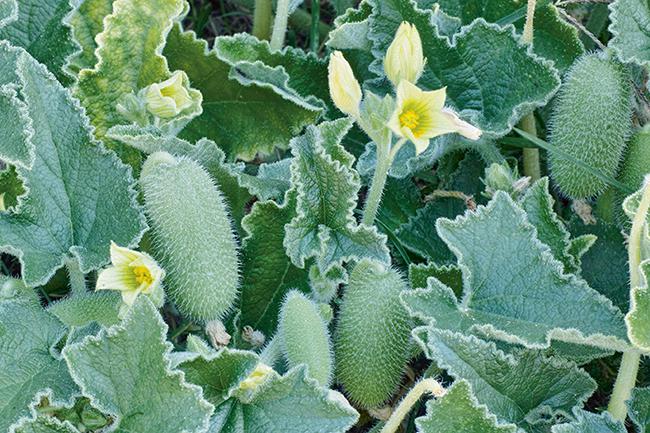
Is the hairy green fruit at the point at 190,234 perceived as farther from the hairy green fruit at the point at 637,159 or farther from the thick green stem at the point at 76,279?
the hairy green fruit at the point at 637,159

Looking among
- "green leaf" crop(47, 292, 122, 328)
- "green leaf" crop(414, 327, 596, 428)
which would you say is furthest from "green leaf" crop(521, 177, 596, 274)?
"green leaf" crop(47, 292, 122, 328)

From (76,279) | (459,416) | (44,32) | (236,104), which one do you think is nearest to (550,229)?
(459,416)

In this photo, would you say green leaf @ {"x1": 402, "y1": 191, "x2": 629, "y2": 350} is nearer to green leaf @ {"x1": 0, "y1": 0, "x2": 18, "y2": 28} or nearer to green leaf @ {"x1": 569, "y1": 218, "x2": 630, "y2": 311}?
green leaf @ {"x1": 569, "y1": 218, "x2": 630, "y2": 311}

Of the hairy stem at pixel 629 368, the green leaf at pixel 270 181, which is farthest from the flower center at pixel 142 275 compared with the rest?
the hairy stem at pixel 629 368

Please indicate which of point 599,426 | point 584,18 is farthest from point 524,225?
point 584,18

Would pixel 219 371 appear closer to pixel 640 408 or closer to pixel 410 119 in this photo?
pixel 410 119
